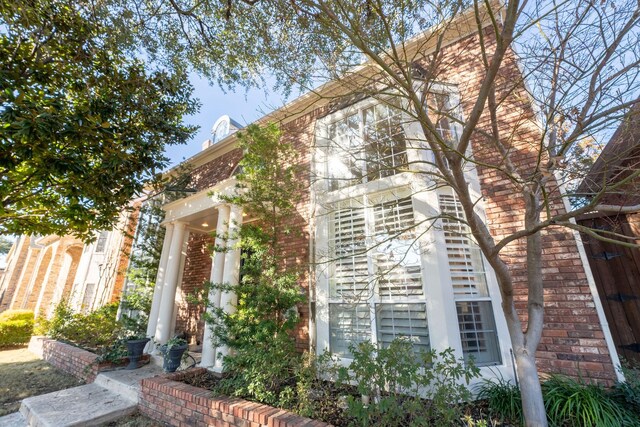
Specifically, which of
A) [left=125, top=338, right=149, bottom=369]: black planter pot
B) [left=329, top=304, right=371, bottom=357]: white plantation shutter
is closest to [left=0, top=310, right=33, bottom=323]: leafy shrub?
[left=125, top=338, right=149, bottom=369]: black planter pot

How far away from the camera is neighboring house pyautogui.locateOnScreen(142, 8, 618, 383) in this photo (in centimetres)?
351

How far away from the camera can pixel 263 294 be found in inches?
181

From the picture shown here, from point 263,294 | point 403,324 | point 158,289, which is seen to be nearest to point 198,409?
point 263,294

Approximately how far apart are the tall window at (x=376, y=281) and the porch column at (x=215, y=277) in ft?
7.58

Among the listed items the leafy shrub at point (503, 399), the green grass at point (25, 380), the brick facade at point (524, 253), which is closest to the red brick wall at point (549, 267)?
the brick facade at point (524, 253)

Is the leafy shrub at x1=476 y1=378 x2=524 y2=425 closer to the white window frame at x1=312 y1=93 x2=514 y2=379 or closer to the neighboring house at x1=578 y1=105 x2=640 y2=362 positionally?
the white window frame at x1=312 y1=93 x2=514 y2=379

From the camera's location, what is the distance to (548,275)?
3699mm

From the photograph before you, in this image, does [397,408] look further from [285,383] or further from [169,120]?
[169,120]

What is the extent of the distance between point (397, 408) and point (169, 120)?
7.01 metres

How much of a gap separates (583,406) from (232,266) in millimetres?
5371

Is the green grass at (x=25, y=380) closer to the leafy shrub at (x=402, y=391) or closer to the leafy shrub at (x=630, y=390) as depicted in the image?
the leafy shrub at (x=402, y=391)

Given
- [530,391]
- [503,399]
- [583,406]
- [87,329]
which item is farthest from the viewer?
[87,329]

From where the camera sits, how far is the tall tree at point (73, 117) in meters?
4.06

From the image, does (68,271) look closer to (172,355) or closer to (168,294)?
(168,294)
